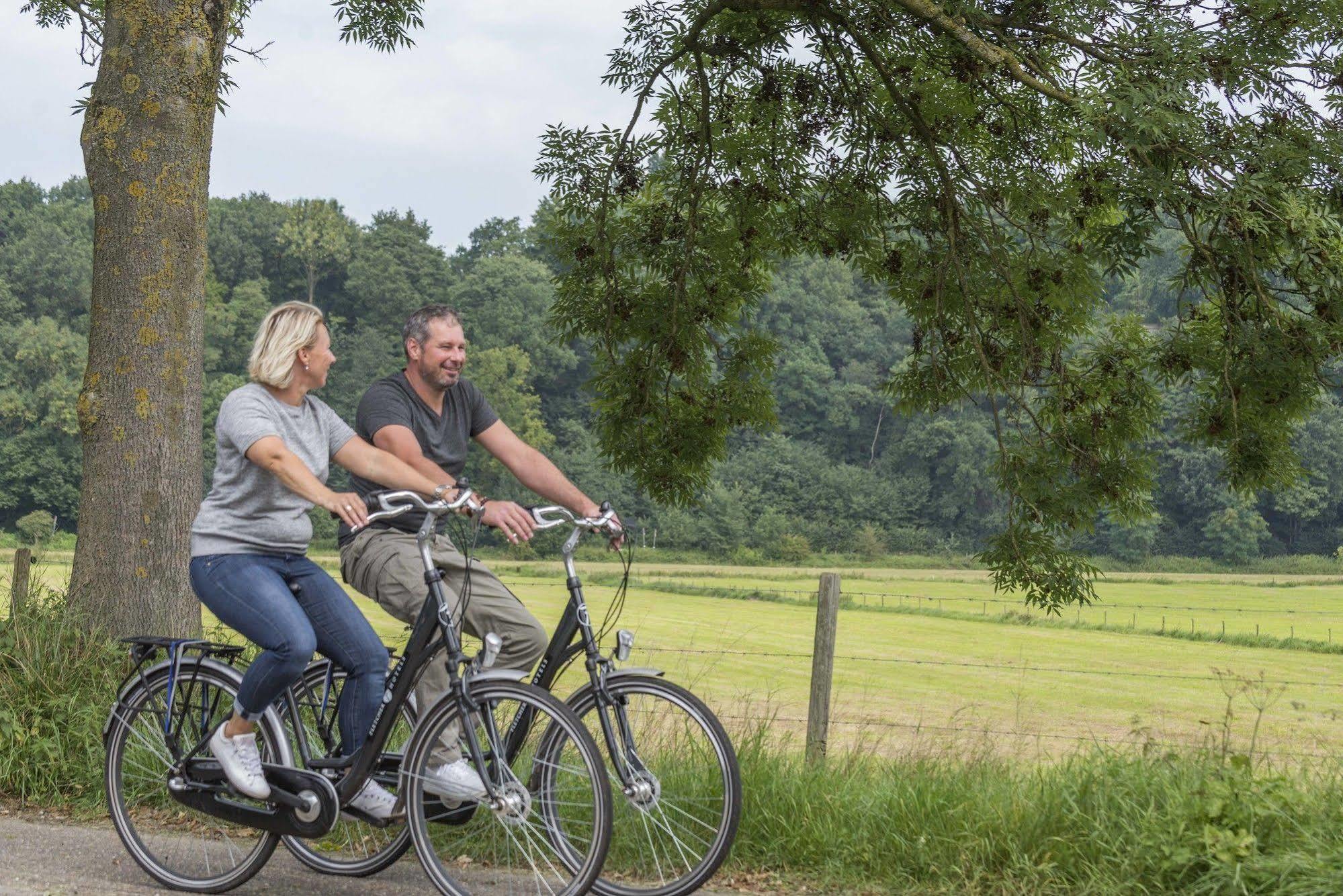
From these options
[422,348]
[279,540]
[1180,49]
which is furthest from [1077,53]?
[279,540]

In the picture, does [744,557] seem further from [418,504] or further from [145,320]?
[418,504]

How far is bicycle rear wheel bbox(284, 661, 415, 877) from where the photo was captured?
4.62m

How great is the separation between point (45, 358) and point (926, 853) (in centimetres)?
7762

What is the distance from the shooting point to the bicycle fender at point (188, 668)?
15.3ft

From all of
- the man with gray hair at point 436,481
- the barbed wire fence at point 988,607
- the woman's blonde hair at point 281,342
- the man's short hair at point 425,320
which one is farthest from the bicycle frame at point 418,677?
the barbed wire fence at point 988,607

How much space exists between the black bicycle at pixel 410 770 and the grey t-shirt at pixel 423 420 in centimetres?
42

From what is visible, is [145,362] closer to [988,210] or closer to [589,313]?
[589,313]

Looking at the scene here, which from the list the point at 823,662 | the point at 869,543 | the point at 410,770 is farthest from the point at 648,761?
the point at 869,543

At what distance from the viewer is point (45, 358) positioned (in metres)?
74.0

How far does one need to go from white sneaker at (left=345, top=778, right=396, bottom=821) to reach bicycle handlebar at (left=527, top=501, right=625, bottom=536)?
3.37 feet

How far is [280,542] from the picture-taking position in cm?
455

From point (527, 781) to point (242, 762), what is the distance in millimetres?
1046

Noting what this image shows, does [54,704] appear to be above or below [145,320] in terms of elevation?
below

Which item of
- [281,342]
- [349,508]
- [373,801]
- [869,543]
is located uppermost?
[281,342]
